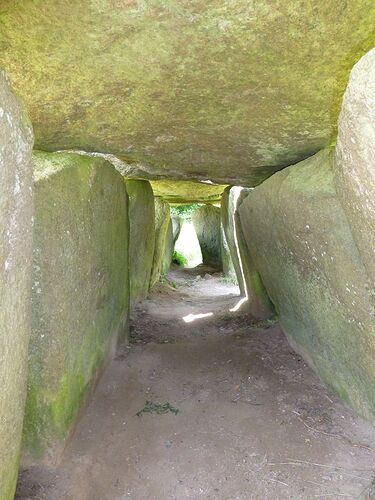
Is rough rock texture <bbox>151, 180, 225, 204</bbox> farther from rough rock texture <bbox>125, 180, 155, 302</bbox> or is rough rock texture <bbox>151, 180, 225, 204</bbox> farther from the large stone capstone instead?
the large stone capstone

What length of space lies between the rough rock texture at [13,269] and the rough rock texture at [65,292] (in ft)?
2.68

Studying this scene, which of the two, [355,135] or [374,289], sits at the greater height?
[355,135]

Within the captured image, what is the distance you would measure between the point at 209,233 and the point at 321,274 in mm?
12632

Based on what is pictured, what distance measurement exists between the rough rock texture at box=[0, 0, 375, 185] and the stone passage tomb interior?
0.05ft

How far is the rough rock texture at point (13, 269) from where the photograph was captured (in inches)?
80.4

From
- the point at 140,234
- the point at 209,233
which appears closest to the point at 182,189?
the point at 140,234

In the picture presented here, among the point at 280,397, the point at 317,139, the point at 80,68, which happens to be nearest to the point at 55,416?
the point at 280,397

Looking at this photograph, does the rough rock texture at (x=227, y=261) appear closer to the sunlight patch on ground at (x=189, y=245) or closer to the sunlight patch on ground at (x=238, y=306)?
the sunlight patch on ground at (x=189, y=245)

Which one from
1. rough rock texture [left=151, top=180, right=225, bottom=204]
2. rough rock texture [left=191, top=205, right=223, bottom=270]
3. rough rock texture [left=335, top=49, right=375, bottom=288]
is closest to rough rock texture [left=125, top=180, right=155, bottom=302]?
rough rock texture [left=151, top=180, right=225, bottom=204]

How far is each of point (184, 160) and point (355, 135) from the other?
8.38 feet

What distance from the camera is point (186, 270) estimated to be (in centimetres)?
1589

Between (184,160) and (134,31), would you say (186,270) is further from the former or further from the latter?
(134,31)

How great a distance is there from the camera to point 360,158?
258cm

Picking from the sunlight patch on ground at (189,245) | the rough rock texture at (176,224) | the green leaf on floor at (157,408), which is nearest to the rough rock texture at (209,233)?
the rough rock texture at (176,224)
